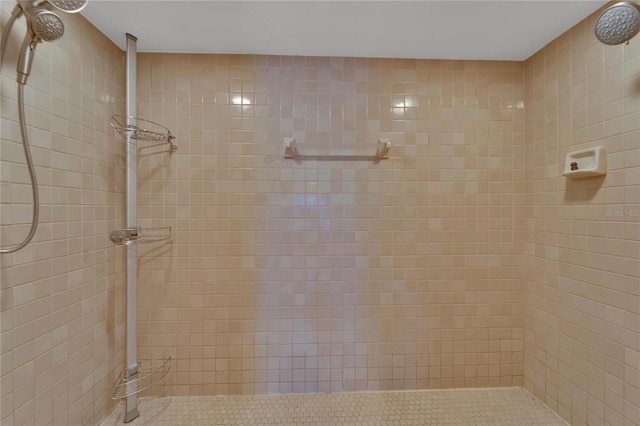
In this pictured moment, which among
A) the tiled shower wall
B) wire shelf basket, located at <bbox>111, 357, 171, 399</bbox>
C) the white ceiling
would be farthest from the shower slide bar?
wire shelf basket, located at <bbox>111, 357, 171, 399</bbox>

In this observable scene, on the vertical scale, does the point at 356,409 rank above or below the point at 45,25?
below

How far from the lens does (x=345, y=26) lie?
1203 mm

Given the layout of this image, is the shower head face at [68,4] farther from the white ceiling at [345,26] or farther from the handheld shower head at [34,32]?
the white ceiling at [345,26]

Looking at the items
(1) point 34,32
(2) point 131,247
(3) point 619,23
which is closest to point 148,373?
(2) point 131,247

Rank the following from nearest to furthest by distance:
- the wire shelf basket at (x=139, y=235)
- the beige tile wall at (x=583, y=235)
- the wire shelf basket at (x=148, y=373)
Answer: the beige tile wall at (x=583, y=235) < the wire shelf basket at (x=139, y=235) < the wire shelf basket at (x=148, y=373)

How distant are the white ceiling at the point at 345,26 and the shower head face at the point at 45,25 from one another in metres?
0.34

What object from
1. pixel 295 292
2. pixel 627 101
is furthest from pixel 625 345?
pixel 295 292

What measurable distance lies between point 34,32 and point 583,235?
7.06 ft

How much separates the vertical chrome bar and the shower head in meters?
1.86

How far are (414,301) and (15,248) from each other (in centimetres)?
162

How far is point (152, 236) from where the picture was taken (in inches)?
55.6

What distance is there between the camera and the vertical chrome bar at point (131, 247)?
4.21 ft

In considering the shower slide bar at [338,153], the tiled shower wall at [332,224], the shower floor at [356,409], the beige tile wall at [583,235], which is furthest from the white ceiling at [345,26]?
the shower floor at [356,409]

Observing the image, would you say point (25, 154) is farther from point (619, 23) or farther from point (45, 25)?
point (619, 23)
